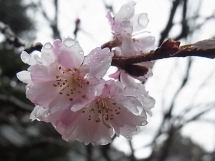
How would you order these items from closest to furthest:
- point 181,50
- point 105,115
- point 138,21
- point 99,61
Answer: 1. point 181,50
2. point 99,61
3. point 105,115
4. point 138,21

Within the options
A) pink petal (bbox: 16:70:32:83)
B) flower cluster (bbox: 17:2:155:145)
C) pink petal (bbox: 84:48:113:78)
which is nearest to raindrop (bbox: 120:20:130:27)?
flower cluster (bbox: 17:2:155:145)

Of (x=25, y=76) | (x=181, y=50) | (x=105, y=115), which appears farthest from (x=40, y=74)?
(x=181, y=50)

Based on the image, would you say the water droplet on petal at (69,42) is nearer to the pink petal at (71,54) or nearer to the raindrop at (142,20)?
the pink petal at (71,54)

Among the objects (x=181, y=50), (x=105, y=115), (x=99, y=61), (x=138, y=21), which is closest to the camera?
(x=181, y=50)

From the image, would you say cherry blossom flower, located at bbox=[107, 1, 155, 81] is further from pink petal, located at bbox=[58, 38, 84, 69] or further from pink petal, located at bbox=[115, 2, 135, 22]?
pink petal, located at bbox=[58, 38, 84, 69]

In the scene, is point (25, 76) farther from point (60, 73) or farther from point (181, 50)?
point (181, 50)

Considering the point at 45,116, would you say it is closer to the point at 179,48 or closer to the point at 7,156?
the point at 179,48

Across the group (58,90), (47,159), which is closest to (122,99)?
(58,90)

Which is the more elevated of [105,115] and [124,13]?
[124,13]
